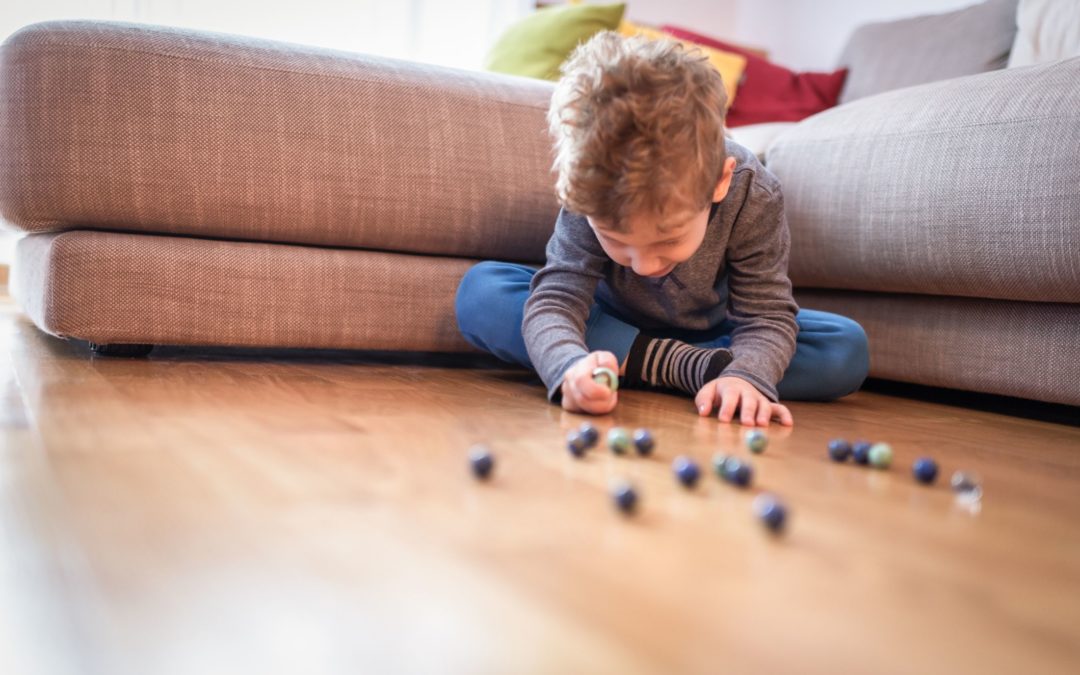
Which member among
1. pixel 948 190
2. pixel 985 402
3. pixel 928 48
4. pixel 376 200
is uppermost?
pixel 928 48

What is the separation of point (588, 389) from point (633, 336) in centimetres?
28

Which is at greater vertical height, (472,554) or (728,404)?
(472,554)

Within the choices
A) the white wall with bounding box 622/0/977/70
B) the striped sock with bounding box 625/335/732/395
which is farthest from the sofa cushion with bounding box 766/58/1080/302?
the white wall with bounding box 622/0/977/70

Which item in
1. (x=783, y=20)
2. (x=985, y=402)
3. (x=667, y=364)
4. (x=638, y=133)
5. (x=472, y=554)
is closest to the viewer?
(x=472, y=554)

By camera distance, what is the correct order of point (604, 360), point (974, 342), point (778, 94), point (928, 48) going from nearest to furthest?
point (604, 360) → point (974, 342) → point (928, 48) → point (778, 94)

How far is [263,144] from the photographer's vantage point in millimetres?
1358

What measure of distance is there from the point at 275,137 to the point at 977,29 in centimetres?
191

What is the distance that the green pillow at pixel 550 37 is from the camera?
2312mm

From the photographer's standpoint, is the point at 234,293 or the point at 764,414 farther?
the point at 234,293

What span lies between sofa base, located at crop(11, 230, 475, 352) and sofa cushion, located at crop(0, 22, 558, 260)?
31 millimetres

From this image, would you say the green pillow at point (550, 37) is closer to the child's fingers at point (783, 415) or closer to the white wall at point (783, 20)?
the white wall at point (783, 20)

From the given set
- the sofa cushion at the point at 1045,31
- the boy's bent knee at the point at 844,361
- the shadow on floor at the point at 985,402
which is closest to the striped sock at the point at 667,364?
the boy's bent knee at the point at 844,361

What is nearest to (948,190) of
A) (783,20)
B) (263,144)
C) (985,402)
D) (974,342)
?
(974,342)

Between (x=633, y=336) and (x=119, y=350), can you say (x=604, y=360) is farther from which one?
(x=119, y=350)
